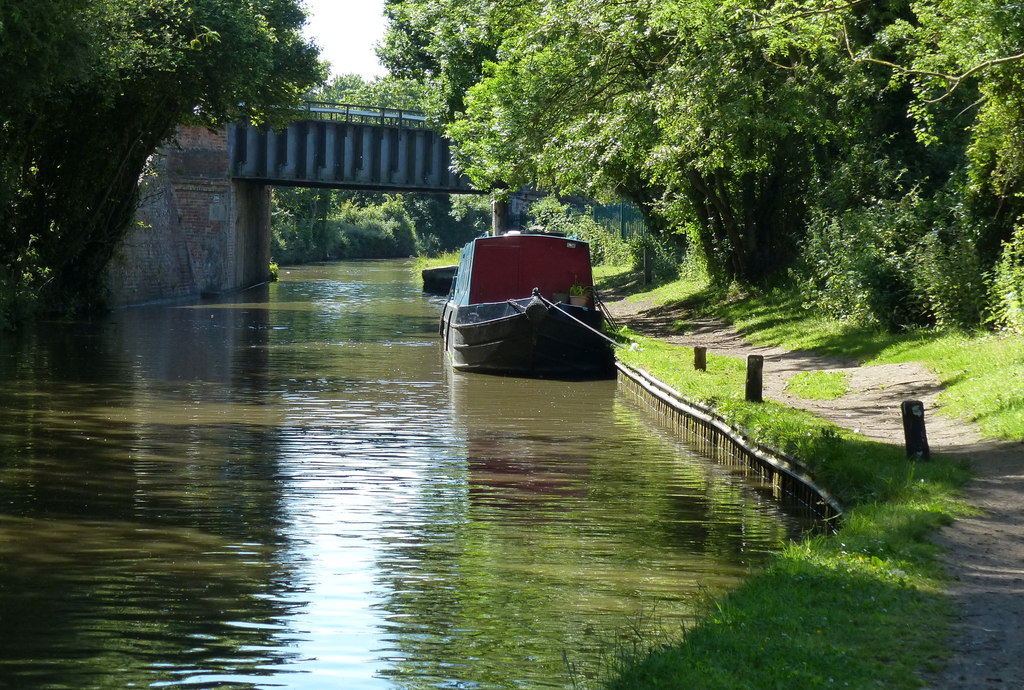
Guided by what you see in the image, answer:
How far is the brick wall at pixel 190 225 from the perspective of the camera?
36938 millimetres

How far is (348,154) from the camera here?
1847 inches

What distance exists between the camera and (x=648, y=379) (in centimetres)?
1672

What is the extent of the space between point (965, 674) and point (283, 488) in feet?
20.8

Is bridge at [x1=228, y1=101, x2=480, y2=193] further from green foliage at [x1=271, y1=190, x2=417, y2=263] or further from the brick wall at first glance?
green foliage at [x1=271, y1=190, x2=417, y2=263]

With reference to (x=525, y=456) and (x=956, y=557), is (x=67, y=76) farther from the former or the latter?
(x=956, y=557)

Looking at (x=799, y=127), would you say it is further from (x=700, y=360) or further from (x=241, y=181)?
(x=241, y=181)

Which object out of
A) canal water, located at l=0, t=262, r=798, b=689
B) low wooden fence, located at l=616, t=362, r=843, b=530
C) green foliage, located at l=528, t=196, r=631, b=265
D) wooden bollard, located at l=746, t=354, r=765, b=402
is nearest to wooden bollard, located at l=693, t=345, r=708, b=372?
low wooden fence, located at l=616, t=362, r=843, b=530

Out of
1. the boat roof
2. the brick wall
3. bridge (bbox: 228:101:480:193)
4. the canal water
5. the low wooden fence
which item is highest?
bridge (bbox: 228:101:480:193)

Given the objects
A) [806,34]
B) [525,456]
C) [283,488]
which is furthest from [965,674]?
[806,34]

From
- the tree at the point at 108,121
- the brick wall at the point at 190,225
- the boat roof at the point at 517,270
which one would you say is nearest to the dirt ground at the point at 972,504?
the boat roof at the point at 517,270

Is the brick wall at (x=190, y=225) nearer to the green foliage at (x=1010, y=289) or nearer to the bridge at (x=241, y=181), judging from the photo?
the bridge at (x=241, y=181)

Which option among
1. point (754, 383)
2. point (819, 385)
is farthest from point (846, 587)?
point (819, 385)

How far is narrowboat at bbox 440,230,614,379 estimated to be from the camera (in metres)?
19.3

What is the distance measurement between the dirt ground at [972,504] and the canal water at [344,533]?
1.42 meters
